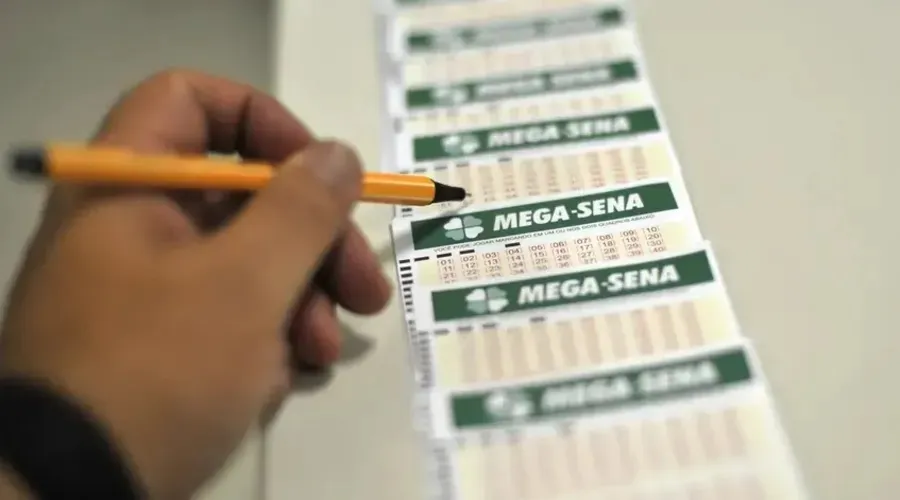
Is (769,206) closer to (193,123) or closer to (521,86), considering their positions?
(521,86)

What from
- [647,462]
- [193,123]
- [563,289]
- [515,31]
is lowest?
[647,462]

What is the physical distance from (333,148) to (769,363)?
249mm

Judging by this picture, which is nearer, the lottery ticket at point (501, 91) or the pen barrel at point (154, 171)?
the pen barrel at point (154, 171)

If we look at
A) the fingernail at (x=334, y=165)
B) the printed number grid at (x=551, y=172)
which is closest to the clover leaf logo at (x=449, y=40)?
the printed number grid at (x=551, y=172)

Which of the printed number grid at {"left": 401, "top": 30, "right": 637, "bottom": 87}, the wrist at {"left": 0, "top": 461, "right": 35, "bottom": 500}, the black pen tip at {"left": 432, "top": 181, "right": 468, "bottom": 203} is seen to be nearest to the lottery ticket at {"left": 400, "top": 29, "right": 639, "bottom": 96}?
the printed number grid at {"left": 401, "top": 30, "right": 637, "bottom": 87}

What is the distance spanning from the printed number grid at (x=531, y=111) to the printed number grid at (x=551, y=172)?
0.11 feet

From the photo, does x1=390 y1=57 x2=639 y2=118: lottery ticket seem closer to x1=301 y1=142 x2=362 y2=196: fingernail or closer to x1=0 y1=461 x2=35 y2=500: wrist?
x1=301 y1=142 x2=362 y2=196: fingernail

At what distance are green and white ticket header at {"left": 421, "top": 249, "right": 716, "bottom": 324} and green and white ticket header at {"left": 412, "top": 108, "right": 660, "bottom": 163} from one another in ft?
0.34

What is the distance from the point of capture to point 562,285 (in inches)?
18.6

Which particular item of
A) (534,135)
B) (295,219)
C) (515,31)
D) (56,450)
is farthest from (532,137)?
(56,450)

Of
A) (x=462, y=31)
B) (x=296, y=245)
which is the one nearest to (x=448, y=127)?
(x=462, y=31)

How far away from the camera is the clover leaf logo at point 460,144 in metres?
0.54

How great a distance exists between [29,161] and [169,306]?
0.09 m

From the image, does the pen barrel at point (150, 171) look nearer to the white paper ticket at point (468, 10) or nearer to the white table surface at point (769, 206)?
the white table surface at point (769, 206)
